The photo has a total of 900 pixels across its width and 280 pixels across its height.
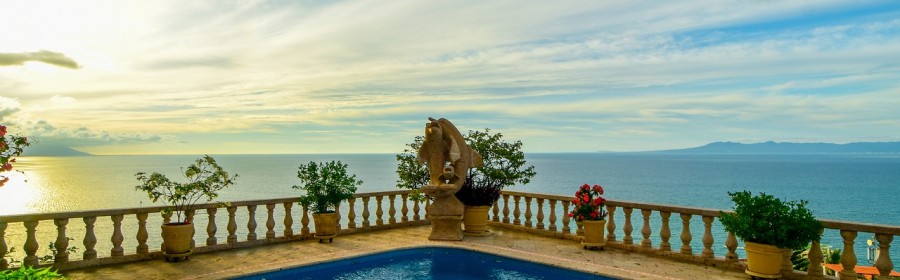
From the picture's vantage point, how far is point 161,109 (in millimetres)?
23984

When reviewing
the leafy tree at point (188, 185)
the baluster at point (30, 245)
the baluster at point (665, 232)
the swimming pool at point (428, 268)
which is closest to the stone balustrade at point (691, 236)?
the baluster at point (665, 232)

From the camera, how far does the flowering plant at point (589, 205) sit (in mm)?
10602

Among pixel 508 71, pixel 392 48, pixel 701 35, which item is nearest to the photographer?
pixel 392 48

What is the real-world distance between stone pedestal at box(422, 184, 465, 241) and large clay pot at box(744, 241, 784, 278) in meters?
5.55

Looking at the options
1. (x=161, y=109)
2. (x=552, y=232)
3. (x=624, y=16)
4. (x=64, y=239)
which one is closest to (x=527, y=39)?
(x=624, y=16)

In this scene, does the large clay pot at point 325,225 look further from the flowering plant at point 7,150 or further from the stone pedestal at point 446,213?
the flowering plant at point 7,150

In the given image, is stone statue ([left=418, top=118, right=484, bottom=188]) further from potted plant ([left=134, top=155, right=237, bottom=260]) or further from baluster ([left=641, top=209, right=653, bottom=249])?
potted plant ([left=134, top=155, right=237, bottom=260])

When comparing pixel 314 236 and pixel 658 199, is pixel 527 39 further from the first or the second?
pixel 658 199

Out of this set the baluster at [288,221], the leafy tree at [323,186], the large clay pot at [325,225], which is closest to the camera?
the leafy tree at [323,186]

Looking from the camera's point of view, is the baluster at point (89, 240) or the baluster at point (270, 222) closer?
the baluster at point (89, 240)

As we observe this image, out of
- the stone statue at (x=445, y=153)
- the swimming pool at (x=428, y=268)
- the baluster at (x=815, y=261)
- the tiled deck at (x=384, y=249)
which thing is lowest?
the swimming pool at (x=428, y=268)

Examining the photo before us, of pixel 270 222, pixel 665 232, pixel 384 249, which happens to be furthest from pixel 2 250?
pixel 665 232

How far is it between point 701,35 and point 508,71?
9.13 m

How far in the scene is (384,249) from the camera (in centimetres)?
1058
